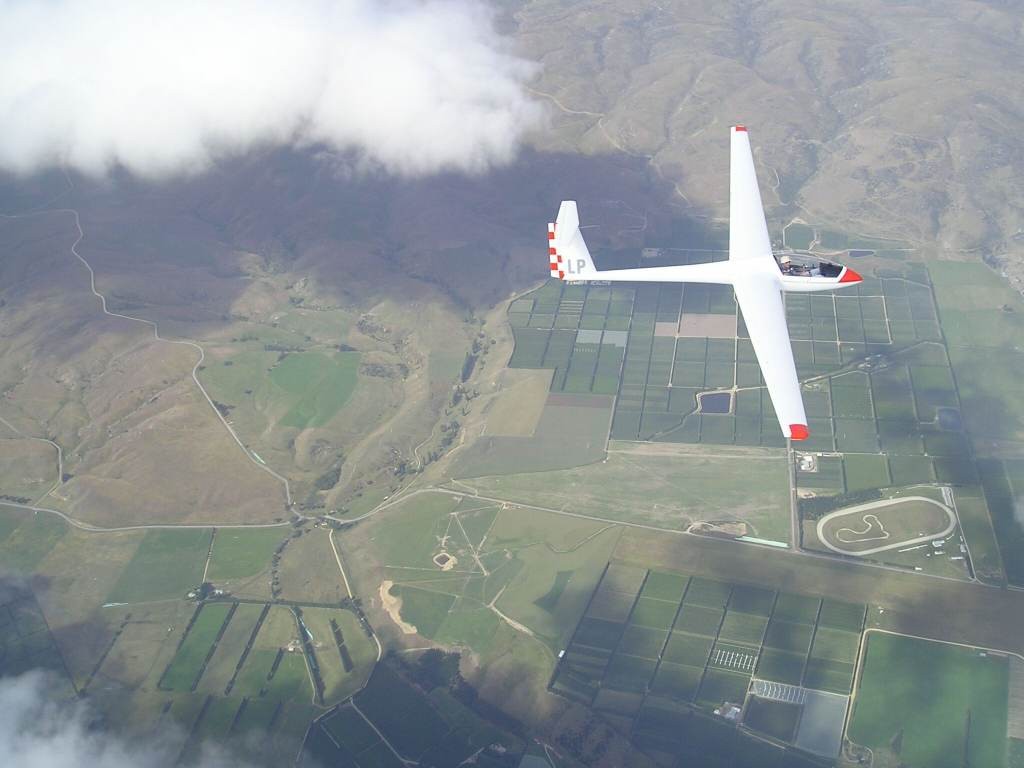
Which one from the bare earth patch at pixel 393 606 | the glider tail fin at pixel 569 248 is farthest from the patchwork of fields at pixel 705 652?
the glider tail fin at pixel 569 248

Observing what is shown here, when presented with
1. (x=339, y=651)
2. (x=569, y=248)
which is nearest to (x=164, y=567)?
(x=339, y=651)

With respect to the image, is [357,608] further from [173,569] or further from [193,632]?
[173,569]

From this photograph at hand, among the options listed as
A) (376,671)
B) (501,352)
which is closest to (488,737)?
(376,671)

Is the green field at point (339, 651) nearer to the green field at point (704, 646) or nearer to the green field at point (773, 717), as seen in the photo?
the green field at point (704, 646)

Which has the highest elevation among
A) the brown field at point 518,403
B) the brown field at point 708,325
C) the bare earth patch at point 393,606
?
the bare earth patch at point 393,606

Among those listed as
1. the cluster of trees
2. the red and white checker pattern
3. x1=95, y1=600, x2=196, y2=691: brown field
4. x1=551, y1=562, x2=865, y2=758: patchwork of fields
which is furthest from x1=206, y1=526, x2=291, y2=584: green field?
the cluster of trees

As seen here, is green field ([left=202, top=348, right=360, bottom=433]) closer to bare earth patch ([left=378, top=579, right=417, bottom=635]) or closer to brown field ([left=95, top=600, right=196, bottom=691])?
brown field ([left=95, top=600, right=196, bottom=691])
